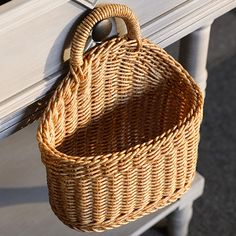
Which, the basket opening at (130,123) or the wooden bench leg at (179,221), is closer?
the basket opening at (130,123)

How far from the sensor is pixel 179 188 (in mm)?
861

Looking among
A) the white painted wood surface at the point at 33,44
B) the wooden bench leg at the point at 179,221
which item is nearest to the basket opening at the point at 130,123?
the white painted wood surface at the point at 33,44

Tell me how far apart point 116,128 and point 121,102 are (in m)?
0.07

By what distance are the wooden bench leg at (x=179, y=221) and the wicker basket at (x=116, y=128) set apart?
307mm

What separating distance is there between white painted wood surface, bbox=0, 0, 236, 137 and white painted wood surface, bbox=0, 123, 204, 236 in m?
0.33

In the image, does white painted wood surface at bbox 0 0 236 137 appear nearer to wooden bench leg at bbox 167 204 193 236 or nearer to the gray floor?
wooden bench leg at bbox 167 204 193 236

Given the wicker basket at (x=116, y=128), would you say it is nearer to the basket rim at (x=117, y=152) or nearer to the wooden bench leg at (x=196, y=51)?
the basket rim at (x=117, y=152)

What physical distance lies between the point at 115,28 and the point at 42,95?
0.40 ft

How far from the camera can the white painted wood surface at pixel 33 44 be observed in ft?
2.02

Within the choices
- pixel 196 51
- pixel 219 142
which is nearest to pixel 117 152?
pixel 196 51

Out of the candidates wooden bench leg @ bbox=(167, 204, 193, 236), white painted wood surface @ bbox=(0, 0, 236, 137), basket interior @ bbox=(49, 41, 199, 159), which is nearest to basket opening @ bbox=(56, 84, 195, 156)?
basket interior @ bbox=(49, 41, 199, 159)

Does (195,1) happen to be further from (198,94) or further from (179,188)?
(179,188)

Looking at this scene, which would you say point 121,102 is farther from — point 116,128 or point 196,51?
point 196,51

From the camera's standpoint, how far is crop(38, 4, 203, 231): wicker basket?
712 mm
